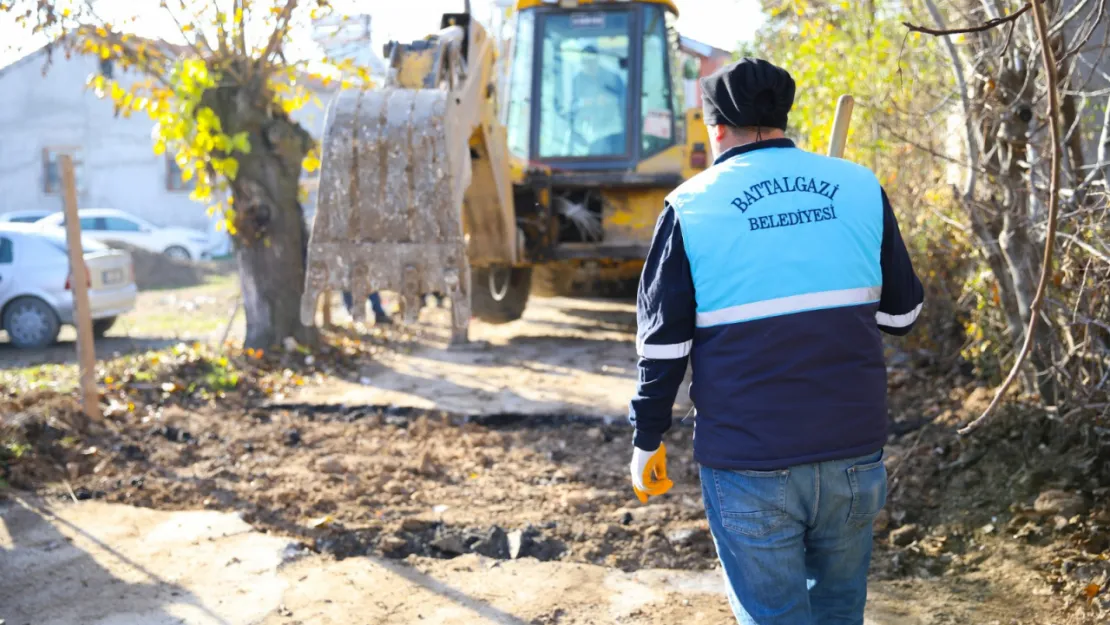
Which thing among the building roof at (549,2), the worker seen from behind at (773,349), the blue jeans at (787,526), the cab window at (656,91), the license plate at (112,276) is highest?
the building roof at (549,2)

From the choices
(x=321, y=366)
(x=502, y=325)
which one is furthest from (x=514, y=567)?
(x=502, y=325)

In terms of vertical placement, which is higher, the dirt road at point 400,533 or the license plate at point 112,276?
the license plate at point 112,276

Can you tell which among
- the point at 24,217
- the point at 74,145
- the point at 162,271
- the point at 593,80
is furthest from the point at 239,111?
the point at 74,145

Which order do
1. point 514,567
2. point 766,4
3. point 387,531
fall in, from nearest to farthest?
point 514,567 → point 387,531 → point 766,4

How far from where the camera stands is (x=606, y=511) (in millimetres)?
5105

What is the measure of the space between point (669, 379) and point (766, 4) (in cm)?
649

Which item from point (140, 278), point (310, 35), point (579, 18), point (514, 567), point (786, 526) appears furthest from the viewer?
point (140, 278)

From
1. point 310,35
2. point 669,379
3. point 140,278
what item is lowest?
point 140,278

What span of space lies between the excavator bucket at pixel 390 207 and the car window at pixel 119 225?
20.6 m

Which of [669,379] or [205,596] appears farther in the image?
[205,596]

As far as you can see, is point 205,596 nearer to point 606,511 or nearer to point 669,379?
point 606,511

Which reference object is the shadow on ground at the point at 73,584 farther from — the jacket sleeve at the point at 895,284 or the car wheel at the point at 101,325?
the car wheel at the point at 101,325

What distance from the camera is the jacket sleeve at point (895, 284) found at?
105 inches

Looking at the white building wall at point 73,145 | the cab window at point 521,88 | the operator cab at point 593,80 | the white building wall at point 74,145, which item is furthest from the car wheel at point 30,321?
the white building wall at point 73,145
